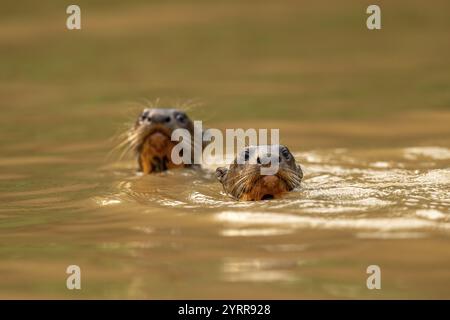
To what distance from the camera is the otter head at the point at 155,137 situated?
966 centimetres

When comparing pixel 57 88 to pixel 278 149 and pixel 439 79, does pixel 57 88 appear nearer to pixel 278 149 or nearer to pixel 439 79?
pixel 439 79

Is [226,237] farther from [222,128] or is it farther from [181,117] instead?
[222,128]

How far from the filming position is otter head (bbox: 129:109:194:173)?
966 centimetres

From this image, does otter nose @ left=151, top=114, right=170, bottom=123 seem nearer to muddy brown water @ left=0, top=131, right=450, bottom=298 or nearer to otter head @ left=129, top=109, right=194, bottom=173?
otter head @ left=129, top=109, right=194, bottom=173

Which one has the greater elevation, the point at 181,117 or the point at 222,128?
the point at 181,117

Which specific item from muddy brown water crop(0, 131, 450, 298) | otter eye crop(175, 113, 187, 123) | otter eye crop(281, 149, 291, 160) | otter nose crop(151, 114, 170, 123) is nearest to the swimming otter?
otter eye crop(281, 149, 291, 160)

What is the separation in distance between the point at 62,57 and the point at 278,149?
8.09 metres

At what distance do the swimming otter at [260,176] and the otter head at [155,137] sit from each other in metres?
1.63

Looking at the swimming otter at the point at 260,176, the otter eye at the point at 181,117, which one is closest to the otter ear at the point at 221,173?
the swimming otter at the point at 260,176

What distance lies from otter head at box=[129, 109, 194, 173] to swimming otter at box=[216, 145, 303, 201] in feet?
5.35

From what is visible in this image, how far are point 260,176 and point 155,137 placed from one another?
2107 mm

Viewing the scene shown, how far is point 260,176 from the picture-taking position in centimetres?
783

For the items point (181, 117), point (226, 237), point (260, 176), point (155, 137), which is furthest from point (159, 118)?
point (226, 237)

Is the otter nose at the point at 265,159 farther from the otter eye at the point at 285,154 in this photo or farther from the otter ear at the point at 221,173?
the otter ear at the point at 221,173
